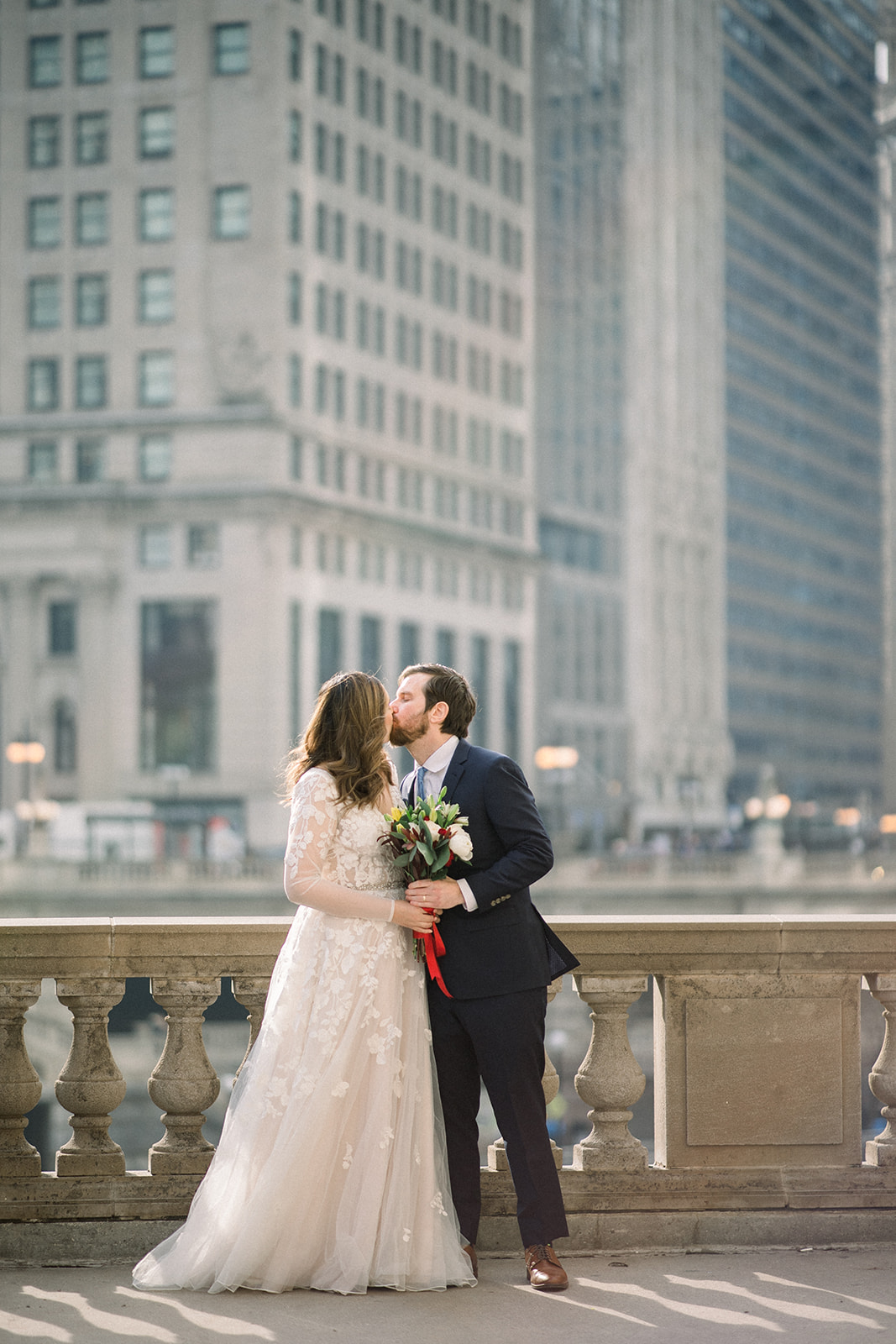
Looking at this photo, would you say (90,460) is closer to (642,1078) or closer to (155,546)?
(155,546)

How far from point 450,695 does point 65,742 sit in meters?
71.2

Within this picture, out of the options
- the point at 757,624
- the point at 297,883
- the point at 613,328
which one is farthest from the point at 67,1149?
the point at 757,624

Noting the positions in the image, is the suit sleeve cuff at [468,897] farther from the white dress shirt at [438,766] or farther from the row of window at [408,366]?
the row of window at [408,366]

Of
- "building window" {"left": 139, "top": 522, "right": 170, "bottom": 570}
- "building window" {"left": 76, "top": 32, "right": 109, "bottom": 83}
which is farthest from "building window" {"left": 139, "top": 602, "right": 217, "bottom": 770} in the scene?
"building window" {"left": 76, "top": 32, "right": 109, "bottom": 83}

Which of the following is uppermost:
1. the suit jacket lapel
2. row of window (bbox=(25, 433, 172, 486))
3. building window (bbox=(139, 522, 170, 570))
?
row of window (bbox=(25, 433, 172, 486))

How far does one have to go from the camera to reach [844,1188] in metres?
6.20

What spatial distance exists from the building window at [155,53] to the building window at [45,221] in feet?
24.3

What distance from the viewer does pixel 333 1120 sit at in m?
5.51

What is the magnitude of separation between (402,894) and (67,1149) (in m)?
1.62

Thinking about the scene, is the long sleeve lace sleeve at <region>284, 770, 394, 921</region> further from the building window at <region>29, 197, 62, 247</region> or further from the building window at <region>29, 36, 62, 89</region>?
the building window at <region>29, 36, 62, 89</region>

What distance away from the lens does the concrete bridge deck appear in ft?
16.6

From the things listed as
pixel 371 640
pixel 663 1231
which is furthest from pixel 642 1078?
pixel 371 640

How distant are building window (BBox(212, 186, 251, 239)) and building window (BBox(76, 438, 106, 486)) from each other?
11.4 m

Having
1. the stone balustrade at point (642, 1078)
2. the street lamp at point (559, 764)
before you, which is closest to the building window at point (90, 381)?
the street lamp at point (559, 764)
